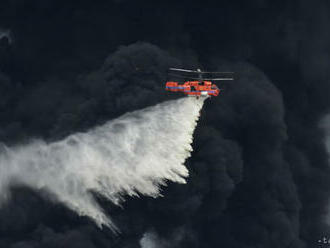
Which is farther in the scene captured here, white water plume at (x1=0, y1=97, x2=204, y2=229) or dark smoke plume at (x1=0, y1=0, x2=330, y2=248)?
dark smoke plume at (x1=0, y1=0, x2=330, y2=248)

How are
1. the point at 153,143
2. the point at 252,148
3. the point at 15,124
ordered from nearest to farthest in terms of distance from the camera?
the point at 153,143 → the point at 15,124 → the point at 252,148

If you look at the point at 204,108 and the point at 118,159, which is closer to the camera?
the point at 118,159

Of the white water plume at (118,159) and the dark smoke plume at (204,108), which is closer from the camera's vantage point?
the white water plume at (118,159)

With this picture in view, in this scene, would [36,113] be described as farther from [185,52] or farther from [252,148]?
[252,148]

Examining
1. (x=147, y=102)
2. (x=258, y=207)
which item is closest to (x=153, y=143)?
(x=147, y=102)

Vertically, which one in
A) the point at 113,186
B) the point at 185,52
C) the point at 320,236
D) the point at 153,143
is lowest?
the point at 320,236

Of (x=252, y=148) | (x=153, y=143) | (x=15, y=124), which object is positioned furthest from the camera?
(x=252, y=148)

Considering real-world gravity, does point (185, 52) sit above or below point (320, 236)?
above

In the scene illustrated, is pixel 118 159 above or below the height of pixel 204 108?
below
